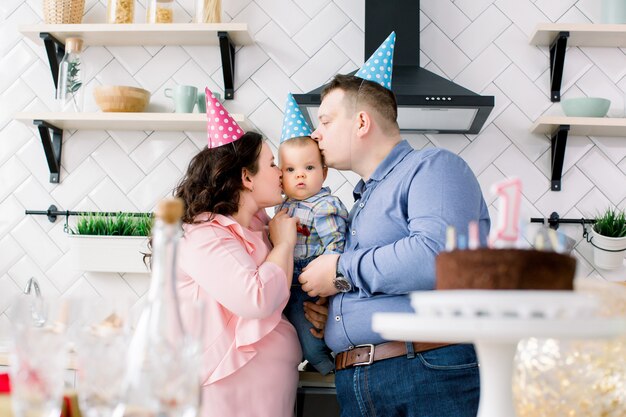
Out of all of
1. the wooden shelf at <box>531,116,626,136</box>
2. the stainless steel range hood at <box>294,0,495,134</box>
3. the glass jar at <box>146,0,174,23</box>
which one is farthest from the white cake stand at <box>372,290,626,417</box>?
the glass jar at <box>146,0,174,23</box>

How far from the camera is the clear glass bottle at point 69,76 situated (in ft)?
9.52

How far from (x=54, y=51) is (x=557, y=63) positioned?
196cm

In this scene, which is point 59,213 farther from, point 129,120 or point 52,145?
point 129,120

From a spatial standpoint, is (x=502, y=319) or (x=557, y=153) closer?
(x=502, y=319)

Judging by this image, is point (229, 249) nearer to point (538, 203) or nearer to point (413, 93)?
point (413, 93)

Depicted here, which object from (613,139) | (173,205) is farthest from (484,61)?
(173,205)

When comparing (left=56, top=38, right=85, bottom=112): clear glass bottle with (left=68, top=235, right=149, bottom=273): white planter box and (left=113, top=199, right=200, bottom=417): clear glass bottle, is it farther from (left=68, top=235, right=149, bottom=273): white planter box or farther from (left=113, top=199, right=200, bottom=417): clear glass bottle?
(left=113, top=199, right=200, bottom=417): clear glass bottle

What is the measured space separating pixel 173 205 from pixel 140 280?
2356mm

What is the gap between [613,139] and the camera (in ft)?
9.53

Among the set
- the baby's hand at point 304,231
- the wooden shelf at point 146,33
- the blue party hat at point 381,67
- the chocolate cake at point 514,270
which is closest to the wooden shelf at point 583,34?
the blue party hat at point 381,67

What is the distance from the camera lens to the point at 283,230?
185 cm

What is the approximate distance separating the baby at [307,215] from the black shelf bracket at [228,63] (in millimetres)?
965

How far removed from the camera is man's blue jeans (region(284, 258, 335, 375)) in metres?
1.86

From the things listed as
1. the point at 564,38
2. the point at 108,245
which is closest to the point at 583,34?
the point at 564,38
